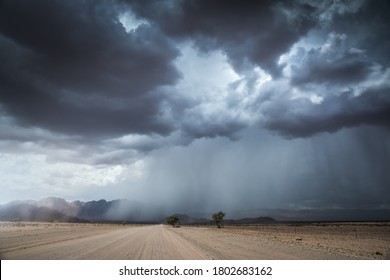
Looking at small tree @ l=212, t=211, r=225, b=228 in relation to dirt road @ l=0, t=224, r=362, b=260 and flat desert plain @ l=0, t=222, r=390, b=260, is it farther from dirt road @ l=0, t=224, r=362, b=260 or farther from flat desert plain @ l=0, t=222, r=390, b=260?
dirt road @ l=0, t=224, r=362, b=260

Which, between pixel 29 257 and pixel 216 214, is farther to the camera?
pixel 216 214

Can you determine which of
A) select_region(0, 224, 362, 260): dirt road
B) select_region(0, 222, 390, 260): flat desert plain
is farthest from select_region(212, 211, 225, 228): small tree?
select_region(0, 224, 362, 260): dirt road

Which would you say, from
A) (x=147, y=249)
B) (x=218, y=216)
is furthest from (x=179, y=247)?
(x=218, y=216)

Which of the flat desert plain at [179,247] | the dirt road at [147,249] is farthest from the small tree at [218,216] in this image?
the dirt road at [147,249]

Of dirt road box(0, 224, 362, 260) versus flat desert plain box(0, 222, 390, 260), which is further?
flat desert plain box(0, 222, 390, 260)

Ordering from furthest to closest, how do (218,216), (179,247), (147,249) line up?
(218,216) → (179,247) → (147,249)

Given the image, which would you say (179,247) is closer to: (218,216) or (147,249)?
(147,249)

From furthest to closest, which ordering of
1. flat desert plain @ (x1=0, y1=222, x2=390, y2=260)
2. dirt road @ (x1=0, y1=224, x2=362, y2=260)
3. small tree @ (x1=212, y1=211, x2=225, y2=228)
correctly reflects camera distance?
small tree @ (x1=212, y1=211, x2=225, y2=228)
flat desert plain @ (x1=0, y1=222, x2=390, y2=260)
dirt road @ (x1=0, y1=224, x2=362, y2=260)

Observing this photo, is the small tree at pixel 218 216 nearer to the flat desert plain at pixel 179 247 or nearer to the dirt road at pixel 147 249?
the flat desert plain at pixel 179 247
